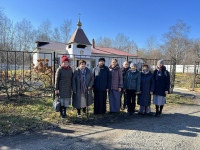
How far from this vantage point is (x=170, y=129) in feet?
14.7

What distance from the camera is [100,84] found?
5.25 metres

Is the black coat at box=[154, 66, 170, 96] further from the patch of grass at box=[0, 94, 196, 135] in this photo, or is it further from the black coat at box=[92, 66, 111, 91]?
the black coat at box=[92, 66, 111, 91]

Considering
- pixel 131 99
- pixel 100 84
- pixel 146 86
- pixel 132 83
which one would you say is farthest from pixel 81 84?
pixel 146 86

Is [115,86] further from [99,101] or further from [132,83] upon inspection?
[99,101]

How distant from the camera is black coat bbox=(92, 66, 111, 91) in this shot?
206 inches

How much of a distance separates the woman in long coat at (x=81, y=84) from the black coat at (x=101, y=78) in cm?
22

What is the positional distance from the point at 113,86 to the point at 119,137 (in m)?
1.88

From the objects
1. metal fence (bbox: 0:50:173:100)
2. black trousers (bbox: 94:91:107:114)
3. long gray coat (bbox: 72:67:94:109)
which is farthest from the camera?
metal fence (bbox: 0:50:173:100)

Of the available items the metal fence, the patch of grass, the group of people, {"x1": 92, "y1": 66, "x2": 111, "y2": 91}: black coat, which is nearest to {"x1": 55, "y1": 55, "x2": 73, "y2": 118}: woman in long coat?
the group of people

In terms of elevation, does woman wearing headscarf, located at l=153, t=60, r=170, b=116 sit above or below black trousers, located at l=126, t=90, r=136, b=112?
above

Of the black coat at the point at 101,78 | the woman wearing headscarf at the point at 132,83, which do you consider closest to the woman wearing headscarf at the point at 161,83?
the woman wearing headscarf at the point at 132,83

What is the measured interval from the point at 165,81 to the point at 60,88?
Result: 3.18 m

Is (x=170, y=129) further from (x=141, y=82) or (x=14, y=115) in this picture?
(x=14, y=115)

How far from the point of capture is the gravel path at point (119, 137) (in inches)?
135
